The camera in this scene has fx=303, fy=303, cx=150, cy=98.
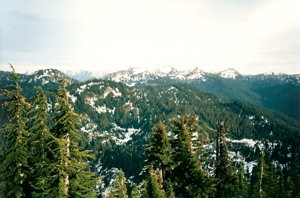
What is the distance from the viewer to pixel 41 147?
21.3 m

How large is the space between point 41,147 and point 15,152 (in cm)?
209

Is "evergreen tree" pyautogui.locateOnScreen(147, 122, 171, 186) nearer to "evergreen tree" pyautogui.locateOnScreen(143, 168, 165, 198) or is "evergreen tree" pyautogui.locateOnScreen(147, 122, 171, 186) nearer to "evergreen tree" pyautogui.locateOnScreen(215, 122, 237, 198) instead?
"evergreen tree" pyautogui.locateOnScreen(143, 168, 165, 198)

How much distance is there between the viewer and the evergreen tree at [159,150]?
33.2 meters

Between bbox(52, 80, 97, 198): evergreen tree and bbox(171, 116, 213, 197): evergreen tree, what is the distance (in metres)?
14.5

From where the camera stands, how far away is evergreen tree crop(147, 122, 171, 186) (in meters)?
33.2

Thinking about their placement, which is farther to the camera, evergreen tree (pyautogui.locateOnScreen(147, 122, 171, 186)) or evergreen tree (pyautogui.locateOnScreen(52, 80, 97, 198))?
evergreen tree (pyautogui.locateOnScreen(147, 122, 171, 186))

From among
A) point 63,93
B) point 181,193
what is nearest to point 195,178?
point 181,193

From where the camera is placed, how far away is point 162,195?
33.3 metres

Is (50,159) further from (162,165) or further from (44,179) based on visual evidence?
(162,165)

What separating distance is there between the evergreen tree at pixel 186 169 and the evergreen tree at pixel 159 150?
1521mm

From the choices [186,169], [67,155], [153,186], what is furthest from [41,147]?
[186,169]

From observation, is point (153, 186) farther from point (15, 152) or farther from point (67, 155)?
point (15, 152)

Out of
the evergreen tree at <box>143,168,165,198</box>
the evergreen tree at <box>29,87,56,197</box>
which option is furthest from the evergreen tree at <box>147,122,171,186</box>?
the evergreen tree at <box>29,87,56,197</box>

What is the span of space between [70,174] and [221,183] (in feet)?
70.6
